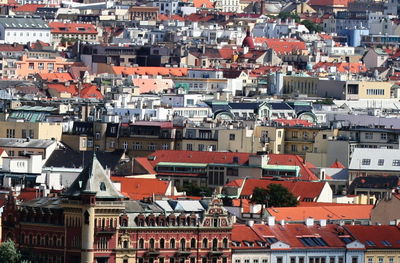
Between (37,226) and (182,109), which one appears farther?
(182,109)

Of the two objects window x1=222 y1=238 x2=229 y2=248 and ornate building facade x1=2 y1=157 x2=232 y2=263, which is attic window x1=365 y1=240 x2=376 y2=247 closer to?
ornate building facade x1=2 y1=157 x2=232 y2=263

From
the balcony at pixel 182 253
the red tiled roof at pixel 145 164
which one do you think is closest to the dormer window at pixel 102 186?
the balcony at pixel 182 253

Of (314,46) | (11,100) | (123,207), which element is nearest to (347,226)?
(123,207)

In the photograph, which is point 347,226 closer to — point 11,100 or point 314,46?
point 11,100

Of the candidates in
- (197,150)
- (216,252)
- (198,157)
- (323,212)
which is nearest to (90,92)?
(197,150)

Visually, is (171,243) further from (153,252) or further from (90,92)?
(90,92)
